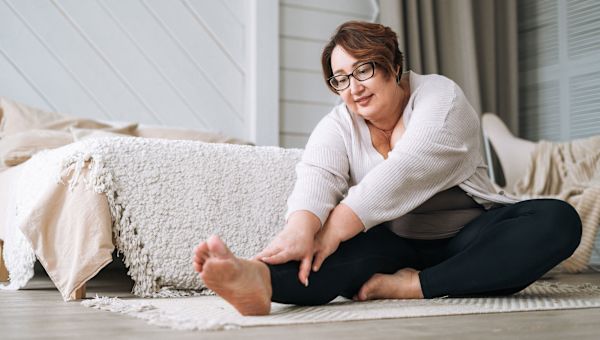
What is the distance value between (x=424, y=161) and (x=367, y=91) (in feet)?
0.70

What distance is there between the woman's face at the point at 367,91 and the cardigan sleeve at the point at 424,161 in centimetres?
7

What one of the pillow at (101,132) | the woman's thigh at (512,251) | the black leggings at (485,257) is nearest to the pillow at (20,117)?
the pillow at (101,132)

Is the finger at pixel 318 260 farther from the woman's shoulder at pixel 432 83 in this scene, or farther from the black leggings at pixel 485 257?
the woman's shoulder at pixel 432 83

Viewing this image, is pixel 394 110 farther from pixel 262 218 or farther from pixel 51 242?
pixel 51 242

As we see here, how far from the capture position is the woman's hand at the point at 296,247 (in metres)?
1.35

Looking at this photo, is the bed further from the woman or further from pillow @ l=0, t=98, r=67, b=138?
pillow @ l=0, t=98, r=67, b=138

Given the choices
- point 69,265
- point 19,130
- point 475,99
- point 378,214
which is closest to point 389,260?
point 378,214

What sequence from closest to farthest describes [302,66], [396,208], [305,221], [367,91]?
[305,221], [396,208], [367,91], [302,66]

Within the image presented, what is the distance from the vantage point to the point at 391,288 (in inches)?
60.7

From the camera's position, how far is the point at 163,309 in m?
1.42

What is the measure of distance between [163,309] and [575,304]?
840 millimetres

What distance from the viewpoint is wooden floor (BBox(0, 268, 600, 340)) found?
1073 millimetres

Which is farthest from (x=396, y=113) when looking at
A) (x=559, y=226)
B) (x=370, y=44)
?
(x=559, y=226)

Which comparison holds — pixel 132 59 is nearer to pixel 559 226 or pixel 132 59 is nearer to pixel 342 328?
pixel 559 226
